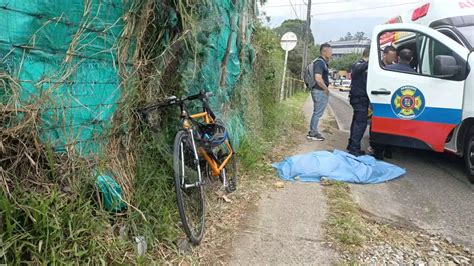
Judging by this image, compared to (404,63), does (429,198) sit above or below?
below

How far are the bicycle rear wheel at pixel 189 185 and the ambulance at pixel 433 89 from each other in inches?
128

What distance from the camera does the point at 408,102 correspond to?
522cm

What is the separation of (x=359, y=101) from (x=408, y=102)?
3.13ft

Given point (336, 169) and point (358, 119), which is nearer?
point (336, 169)

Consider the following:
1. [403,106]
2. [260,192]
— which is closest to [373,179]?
[403,106]

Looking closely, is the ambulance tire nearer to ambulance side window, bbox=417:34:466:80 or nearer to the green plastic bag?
ambulance side window, bbox=417:34:466:80

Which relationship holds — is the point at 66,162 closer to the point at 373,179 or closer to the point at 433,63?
the point at 373,179

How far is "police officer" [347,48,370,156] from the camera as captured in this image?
6.03 meters

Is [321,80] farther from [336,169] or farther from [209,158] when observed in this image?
[209,158]

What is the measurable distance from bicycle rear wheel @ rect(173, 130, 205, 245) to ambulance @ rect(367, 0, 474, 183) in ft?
10.6

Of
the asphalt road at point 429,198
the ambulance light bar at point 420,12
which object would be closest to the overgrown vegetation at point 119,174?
the asphalt road at point 429,198

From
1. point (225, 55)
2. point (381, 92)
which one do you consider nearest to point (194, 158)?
point (225, 55)

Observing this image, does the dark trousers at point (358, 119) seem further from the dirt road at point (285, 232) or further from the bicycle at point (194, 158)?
the bicycle at point (194, 158)

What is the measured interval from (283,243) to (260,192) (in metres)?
1.28
